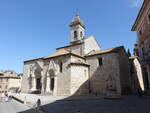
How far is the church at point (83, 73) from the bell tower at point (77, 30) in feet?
12.0

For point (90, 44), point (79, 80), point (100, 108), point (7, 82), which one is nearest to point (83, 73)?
point (79, 80)

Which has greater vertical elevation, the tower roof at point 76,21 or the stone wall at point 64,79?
the tower roof at point 76,21

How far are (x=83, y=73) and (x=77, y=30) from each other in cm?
1289

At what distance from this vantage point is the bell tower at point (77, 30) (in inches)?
1380

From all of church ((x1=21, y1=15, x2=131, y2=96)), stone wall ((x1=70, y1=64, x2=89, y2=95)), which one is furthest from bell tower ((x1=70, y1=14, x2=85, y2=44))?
stone wall ((x1=70, y1=64, x2=89, y2=95))

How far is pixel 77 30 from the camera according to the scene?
116 ft

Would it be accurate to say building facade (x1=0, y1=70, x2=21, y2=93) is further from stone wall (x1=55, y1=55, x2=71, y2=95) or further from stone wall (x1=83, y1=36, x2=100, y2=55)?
stone wall (x1=83, y1=36, x2=100, y2=55)

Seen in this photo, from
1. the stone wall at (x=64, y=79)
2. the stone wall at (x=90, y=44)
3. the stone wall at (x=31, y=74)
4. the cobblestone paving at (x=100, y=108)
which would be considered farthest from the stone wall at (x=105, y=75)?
the stone wall at (x=31, y=74)

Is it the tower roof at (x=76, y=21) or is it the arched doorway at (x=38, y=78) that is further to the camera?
the tower roof at (x=76, y=21)

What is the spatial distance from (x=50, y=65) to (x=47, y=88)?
180 inches

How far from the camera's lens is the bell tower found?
3506 cm

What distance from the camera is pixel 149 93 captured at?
71.1 ft

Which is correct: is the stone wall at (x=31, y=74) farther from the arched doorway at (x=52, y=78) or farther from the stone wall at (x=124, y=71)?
the stone wall at (x=124, y=71)

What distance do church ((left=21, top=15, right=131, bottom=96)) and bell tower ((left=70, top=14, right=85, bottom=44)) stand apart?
3.64m
